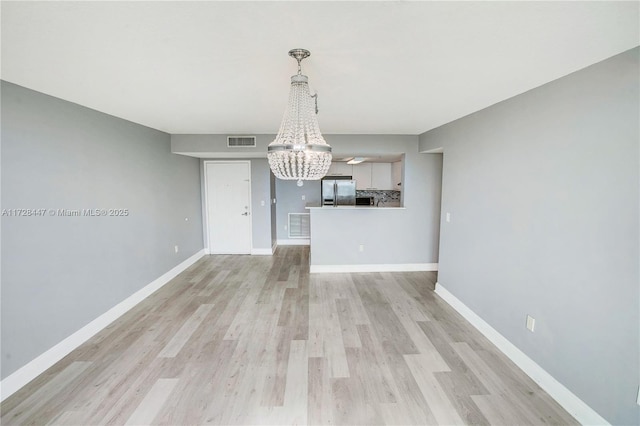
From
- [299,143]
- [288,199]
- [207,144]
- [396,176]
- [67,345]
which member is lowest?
[67,345]

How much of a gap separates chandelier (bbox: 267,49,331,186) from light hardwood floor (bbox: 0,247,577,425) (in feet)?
5.34

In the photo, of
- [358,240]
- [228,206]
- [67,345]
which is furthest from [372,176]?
[67,345]

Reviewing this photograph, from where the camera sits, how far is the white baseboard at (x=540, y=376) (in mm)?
1850

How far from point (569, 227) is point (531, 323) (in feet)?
2.83

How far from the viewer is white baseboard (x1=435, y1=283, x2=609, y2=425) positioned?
185 cm

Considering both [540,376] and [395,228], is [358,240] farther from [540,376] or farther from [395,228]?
[540,376]

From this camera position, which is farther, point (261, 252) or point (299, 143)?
point (261, 252)

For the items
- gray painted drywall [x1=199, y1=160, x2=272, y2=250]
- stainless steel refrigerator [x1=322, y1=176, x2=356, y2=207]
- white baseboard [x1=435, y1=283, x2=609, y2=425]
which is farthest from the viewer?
gray painted drywall [x1=199, y1=160, x2=272, y2=250]

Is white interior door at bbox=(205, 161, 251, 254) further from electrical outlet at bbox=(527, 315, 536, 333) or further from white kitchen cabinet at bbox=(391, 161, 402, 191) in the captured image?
electrical outlet at bbox=(527, 315, 536, 333)

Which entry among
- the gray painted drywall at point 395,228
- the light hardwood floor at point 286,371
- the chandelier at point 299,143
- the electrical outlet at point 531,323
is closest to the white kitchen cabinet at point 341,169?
the gray painted drywall at point 395,228

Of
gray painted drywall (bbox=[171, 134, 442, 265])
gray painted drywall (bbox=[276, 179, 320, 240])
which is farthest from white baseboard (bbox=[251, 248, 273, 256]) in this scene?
gray painted drywall (bbox=[171, 134, 442, 265])

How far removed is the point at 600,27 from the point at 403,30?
0.92m

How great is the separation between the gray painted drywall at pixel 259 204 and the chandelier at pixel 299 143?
165 inches

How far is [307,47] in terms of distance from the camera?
1.54 m
